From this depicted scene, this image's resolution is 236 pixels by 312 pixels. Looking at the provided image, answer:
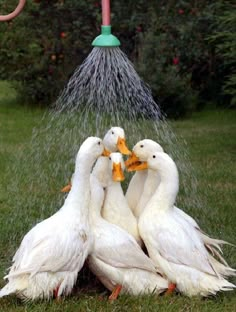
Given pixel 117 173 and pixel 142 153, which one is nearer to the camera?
pixel 117 173

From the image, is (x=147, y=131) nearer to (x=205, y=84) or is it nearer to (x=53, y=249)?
Result: (x=53, y=249)

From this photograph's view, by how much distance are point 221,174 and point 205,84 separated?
4507 millimetres

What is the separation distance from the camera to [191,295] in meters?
3.79

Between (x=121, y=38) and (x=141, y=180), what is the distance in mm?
7010

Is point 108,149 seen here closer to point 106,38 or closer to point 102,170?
point 102,170

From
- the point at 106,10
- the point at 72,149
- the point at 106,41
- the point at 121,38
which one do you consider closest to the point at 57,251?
the point at 106,41

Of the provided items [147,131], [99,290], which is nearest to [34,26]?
[147,131]

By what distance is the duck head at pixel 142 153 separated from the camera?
4.01m

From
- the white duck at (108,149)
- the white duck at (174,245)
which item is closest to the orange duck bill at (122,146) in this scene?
the white duck at (108,149)

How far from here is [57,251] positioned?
3.63 m

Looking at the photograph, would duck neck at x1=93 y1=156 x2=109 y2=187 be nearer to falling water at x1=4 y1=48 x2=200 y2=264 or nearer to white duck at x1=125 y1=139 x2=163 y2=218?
white duck at x1=125 y1=139 x2=163 y2=218

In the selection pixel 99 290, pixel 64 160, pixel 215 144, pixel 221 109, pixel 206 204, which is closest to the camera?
pixel 99 290

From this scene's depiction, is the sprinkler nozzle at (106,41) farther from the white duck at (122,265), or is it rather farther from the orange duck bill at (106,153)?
the white duck at (122,265)

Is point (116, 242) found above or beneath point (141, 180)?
beneath
